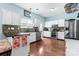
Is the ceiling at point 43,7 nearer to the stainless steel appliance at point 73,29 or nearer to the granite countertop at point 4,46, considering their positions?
the stainless steel appliance at point 73,29

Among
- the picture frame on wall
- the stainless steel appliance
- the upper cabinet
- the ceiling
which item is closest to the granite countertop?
the upper cabinet

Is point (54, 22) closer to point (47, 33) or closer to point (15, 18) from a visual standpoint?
point (47, 33)

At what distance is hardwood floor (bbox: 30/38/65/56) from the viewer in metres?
1.64

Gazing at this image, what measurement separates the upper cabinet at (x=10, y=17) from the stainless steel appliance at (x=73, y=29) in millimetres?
884

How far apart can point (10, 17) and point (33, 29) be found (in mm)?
436

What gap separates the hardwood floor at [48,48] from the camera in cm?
164

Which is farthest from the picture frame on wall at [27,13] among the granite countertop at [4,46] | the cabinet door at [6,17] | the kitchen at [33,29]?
the granite countertop at [4,46]

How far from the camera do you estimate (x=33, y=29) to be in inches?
66.1

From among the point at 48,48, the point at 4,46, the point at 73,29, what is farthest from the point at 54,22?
the point at 4,46

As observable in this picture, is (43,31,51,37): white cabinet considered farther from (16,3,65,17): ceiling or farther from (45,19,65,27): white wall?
(16,3,65,17): ceiling

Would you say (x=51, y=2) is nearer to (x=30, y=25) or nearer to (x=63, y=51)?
(x=30, y=25)

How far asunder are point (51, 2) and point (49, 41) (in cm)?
67

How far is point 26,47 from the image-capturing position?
1699 millimetres

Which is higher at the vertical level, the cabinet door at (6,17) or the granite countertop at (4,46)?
the cabinet door at (6,17)
